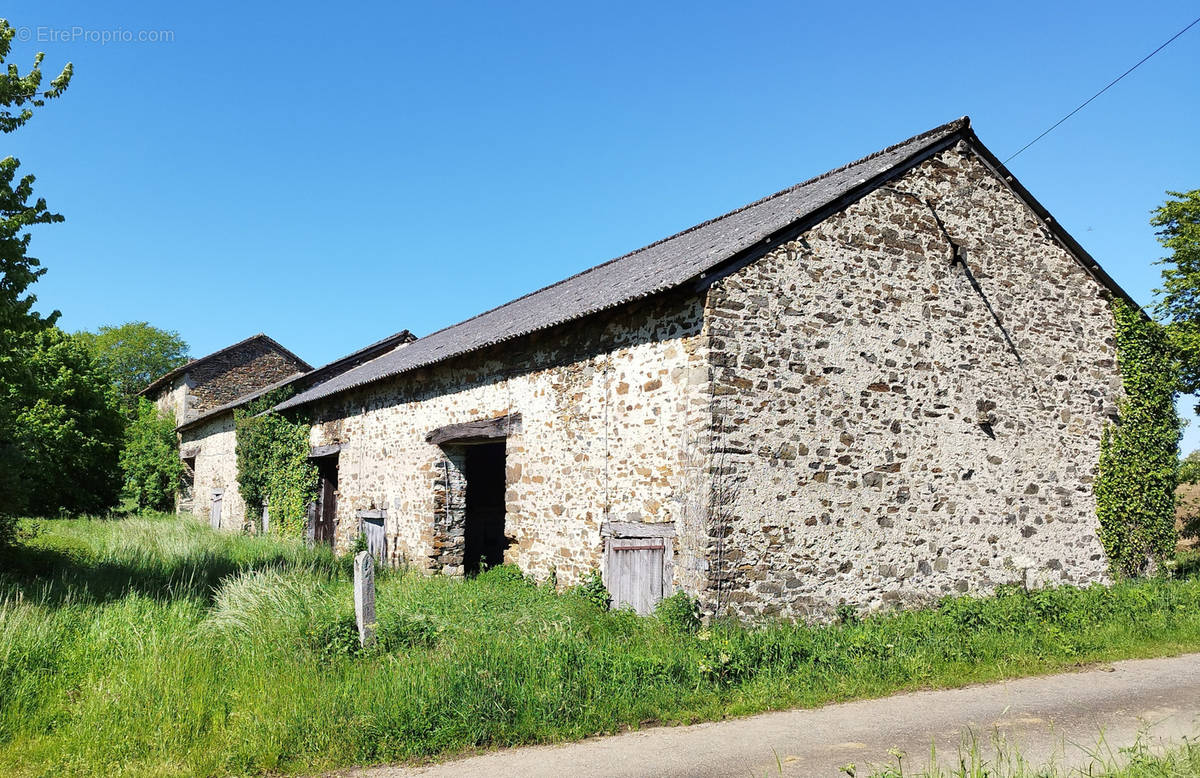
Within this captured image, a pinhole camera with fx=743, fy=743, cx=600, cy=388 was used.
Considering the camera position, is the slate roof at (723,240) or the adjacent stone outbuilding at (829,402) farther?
the slate roof at (723,240)

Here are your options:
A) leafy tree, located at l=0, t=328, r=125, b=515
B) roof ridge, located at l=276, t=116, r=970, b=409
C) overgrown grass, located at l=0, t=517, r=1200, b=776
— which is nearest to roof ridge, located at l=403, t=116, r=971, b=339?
roof ridge, located at l=276, t=116, r=970, b=409

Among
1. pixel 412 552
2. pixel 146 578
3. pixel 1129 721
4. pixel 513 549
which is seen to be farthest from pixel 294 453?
pixel 1129 721

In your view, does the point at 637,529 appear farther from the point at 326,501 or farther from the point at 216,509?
the point at 216,509

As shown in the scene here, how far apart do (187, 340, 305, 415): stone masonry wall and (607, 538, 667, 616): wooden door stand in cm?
2683

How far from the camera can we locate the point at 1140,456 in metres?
11.0

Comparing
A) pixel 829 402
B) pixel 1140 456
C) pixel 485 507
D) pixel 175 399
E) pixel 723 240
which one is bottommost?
pixel 485 507

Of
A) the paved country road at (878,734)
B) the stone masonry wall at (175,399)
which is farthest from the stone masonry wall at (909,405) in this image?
the stone masonry wall at (175,399)

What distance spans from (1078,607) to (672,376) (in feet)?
18.6

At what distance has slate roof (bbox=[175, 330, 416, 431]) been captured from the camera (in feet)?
70.1

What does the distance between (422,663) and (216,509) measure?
21.5 metres

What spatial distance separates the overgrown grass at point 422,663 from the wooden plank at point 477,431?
8.54 feet

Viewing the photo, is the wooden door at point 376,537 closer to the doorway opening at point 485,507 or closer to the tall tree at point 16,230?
the doorway opening at point 485,507

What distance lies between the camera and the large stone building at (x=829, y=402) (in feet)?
26.6

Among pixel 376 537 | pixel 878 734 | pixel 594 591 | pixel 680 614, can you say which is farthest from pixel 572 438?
pixel 376 537
